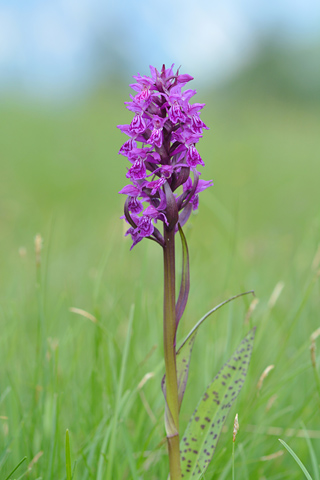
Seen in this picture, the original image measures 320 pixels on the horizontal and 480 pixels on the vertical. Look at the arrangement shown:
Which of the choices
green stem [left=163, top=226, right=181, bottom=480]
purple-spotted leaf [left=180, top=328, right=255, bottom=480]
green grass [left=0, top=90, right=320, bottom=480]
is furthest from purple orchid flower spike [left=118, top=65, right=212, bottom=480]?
green grass [left=0, top=90, right=320, bottom=480]

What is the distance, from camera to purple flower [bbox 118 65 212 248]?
1576 millimetres

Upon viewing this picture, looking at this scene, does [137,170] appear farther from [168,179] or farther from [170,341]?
[170,341]

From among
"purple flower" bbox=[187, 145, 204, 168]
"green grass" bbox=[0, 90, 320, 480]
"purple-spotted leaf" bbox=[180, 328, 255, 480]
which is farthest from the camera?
"green grass" bbox=[0, 90, 320, 480]

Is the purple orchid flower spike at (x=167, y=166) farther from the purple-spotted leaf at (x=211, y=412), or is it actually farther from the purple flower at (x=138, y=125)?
the purple-spotted leaf at (x=211, y=412)

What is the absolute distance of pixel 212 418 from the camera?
5.86ft

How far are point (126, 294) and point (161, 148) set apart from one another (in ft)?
11.3

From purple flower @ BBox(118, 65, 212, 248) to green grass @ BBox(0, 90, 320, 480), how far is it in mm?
681

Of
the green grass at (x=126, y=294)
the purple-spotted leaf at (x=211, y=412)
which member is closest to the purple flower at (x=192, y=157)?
the purple-spotted leaf at (x=211, y=412)

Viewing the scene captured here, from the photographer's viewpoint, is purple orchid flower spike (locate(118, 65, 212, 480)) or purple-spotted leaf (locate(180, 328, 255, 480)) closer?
purple orchid flower spike (locate(118, 65, 212, 480))

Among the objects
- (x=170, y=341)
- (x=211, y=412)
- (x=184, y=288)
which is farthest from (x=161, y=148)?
(x=211, y=412)

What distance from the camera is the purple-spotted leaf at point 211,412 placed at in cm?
177

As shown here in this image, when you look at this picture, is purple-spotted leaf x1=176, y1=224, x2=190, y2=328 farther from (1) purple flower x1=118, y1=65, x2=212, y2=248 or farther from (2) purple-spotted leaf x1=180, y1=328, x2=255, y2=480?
(2) purple-spotted leaf x1=180, y1=328, x2=255, y2=480

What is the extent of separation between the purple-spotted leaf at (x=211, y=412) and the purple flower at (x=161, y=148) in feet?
1.77

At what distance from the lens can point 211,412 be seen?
5.90 ft
